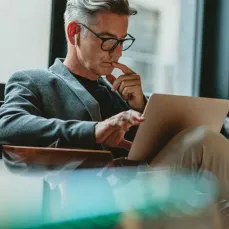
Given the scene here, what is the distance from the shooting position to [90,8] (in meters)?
1.26

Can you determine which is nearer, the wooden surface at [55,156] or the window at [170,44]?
the wooden surface at [55,156]

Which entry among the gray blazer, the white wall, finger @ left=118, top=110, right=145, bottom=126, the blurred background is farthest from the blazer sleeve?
the blurred background

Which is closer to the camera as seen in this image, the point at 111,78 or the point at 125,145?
the point at 125,145

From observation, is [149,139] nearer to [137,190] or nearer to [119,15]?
[137,190]

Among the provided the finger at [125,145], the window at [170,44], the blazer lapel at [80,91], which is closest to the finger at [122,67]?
the blazer lapel at [80,91]

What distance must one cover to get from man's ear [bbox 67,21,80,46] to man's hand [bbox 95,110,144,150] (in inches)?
15.0

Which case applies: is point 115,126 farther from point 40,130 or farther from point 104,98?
point 104,98

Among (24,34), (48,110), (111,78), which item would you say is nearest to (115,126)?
(48,110)

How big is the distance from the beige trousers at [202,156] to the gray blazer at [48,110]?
20 centimetres

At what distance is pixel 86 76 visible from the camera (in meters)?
1.37

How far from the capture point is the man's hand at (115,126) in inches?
38.9

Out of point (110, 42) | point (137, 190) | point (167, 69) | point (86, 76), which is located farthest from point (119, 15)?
point (167, 69)

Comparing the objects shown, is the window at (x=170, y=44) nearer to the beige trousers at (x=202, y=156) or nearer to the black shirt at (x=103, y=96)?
the black shirt at (x=103, y=96)

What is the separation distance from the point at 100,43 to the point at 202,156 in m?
0.47
